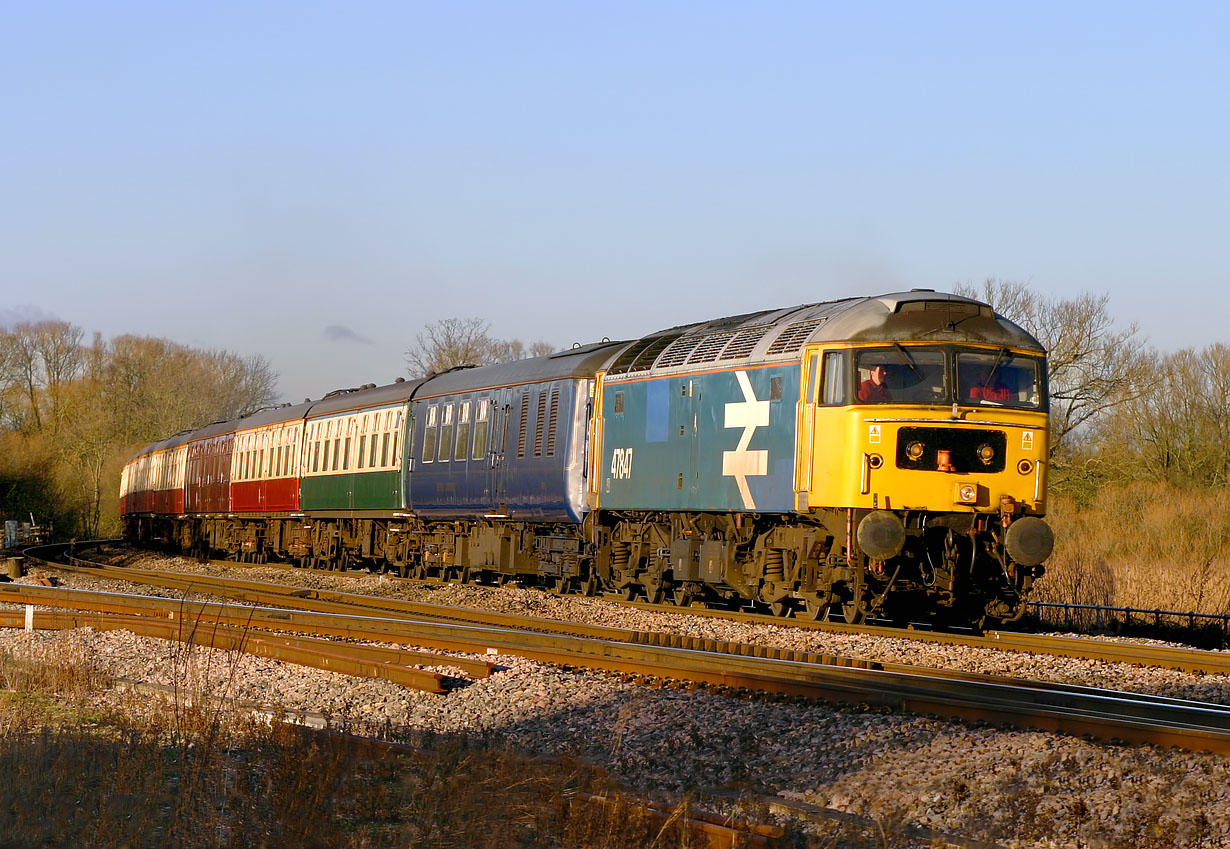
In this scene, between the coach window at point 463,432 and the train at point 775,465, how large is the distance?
0.04m

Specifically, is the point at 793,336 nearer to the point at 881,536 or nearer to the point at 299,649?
the point at 881,536

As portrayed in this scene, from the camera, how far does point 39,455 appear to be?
54.2 metres

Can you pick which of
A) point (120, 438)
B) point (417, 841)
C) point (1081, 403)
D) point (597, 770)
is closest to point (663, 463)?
point (597, 770)

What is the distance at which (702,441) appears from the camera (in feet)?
51.5

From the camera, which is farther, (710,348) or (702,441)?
(710,348)

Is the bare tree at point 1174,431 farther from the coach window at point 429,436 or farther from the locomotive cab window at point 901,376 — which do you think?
the locomotive cab window at point 901,376

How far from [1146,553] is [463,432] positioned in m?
11.8

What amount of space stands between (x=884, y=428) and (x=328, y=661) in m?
5.95

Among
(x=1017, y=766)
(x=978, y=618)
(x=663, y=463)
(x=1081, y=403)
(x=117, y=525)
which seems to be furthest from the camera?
(x=117, y=525)

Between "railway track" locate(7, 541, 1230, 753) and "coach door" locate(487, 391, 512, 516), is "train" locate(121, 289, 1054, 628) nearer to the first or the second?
"coach door" locate(487, 391, 512, 516)

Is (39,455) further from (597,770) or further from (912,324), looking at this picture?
(597,770)

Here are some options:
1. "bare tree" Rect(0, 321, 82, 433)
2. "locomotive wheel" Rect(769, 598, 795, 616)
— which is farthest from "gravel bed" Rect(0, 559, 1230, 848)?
"bare tree" Rect(0, 321, 82, 433)

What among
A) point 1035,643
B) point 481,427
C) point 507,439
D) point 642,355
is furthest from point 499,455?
point 1035,643

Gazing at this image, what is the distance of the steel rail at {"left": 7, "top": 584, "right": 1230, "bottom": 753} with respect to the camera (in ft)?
25.6
